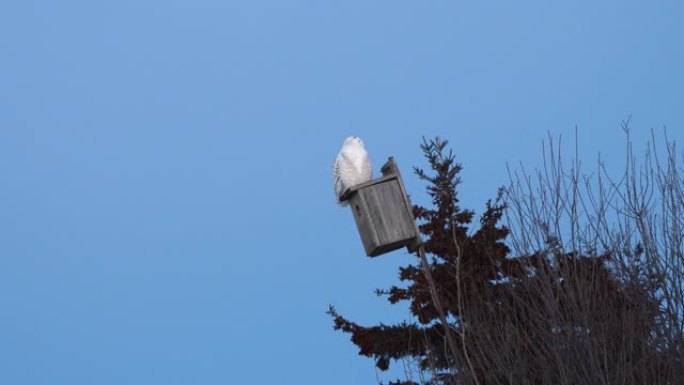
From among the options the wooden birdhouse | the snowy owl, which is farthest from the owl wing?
the wooden birdhouse

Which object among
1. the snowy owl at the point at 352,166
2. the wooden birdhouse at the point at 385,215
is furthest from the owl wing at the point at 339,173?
the wooden birdhouse at the point at 385,215

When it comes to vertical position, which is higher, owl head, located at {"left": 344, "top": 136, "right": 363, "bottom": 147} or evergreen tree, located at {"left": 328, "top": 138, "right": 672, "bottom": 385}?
owl head, located at {"left": 344, "top": 136, "right": 363, "bottom": 147}

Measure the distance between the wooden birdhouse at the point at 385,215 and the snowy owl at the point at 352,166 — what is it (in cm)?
9

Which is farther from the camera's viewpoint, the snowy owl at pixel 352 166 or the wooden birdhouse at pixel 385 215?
the snowy owl at pixel 352 166

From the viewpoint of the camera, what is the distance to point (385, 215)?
7.84m

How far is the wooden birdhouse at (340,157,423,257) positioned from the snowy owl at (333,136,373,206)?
3.6 inches

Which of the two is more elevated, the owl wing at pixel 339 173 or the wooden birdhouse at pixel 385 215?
the owl wing at pixel 339 173

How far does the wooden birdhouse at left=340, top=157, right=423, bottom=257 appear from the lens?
306 inches

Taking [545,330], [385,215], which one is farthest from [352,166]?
[545,330]

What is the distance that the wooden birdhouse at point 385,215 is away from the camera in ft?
25.5

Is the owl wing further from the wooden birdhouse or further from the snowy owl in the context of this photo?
the wooden birdhouse

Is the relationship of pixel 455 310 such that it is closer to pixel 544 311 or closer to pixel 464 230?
pixel 464 230

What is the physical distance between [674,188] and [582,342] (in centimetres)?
136

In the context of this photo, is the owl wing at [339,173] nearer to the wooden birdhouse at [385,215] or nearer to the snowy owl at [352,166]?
the snowy owl at [352,166]
